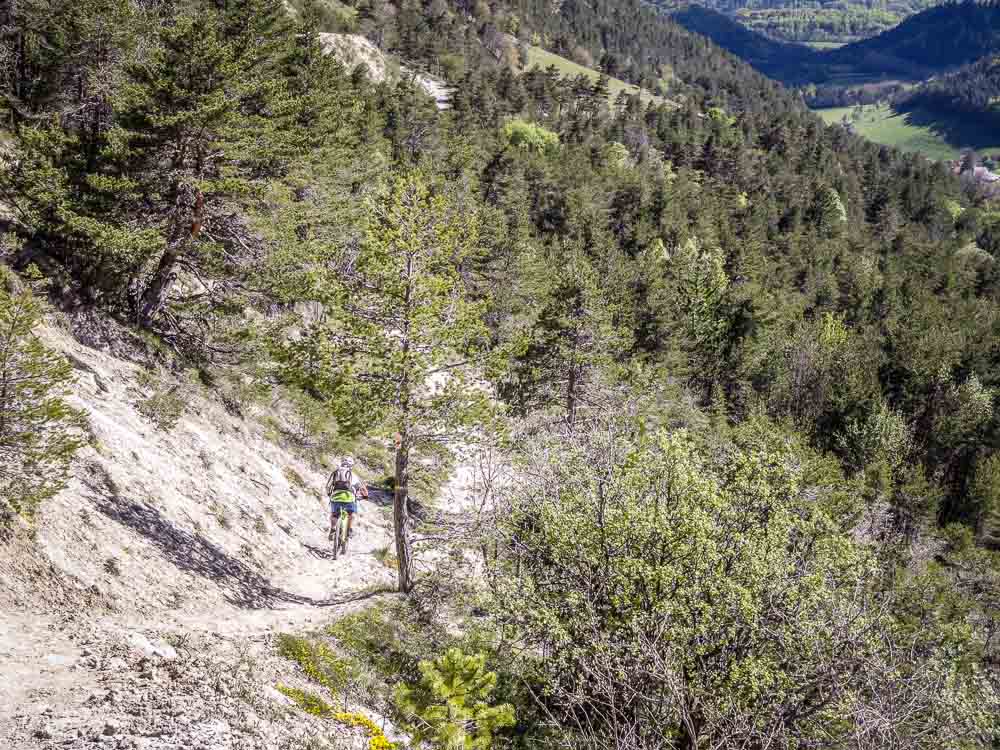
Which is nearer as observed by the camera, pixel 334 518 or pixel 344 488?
pixel 344 488

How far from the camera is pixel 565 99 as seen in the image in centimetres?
10900

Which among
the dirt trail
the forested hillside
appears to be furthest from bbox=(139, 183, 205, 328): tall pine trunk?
the dirt trail

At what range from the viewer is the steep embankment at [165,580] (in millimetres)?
6262

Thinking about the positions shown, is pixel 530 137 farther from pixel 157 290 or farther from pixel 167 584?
pixel 167 584

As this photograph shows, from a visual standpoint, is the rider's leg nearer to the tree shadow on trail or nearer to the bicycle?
the bicycle

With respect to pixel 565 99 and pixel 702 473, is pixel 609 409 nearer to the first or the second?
pixel 702 473

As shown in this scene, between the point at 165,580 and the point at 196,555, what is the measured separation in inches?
54.5

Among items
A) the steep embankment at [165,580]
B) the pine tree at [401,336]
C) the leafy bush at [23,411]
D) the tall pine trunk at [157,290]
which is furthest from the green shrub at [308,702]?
the tall pine trunk at [157,290]

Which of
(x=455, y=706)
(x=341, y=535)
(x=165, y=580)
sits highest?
(x=455, y=706)

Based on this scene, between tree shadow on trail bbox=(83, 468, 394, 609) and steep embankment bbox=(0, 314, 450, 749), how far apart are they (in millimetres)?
35

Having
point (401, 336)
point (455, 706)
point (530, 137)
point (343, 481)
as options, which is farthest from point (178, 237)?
point (530, 137)

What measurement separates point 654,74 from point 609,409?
172664mm

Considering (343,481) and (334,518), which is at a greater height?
(343,481)

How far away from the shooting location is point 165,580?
10.1 metres
